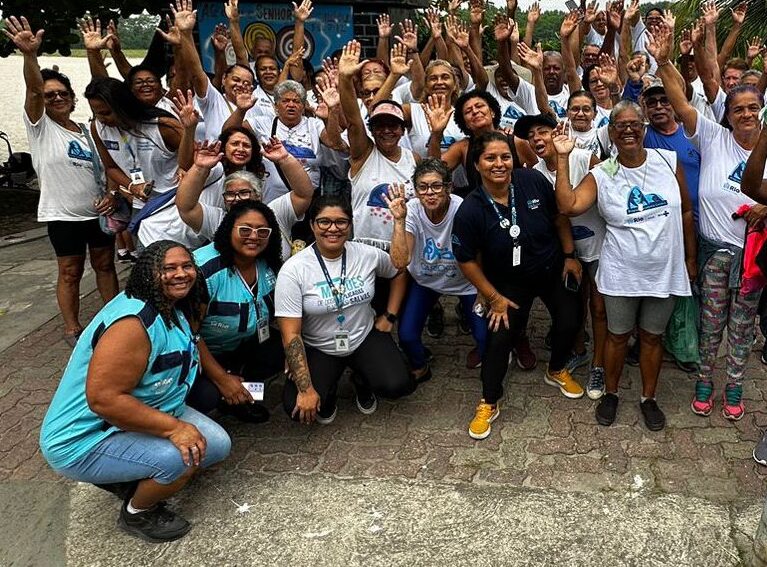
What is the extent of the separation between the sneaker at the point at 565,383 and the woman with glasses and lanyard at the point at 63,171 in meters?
3.44

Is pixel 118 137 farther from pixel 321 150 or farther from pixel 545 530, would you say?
pixel 545 530

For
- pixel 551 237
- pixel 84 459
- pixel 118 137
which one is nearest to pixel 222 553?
pixel 84 459

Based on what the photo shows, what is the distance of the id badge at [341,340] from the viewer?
3.89 meters

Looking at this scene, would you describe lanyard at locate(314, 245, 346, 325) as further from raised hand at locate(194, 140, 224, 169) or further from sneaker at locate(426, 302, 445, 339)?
sneaker at locate(426, 302, 445, 339)

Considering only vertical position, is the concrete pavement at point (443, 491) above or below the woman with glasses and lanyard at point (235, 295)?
below

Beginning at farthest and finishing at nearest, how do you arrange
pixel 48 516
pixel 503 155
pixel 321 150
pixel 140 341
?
pixel 321 150 → pixel 503 155 → pixel 48 516 → pixel 140 341

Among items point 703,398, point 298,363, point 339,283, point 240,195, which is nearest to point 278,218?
point 240,195

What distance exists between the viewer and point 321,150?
4.62m

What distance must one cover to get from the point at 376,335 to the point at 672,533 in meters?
1.96

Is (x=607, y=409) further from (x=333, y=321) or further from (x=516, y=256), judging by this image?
(x=333, y=321)

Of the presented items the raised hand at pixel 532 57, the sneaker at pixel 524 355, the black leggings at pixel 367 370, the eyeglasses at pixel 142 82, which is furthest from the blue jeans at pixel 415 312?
the eyeglasses at pixel 142 82

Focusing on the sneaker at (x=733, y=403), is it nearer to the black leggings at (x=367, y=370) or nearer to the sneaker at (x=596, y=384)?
the sneaker at (x=596, y=384)

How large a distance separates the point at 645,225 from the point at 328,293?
185 centimetres

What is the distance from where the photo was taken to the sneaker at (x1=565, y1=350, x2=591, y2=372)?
453 centimetres
